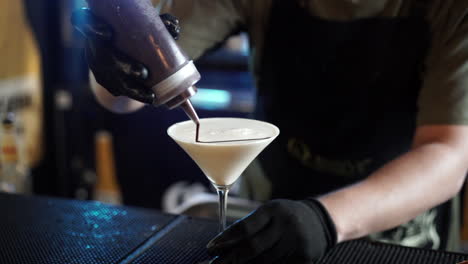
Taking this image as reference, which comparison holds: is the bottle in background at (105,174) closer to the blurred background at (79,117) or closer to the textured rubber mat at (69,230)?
the blurred background at (79,117)

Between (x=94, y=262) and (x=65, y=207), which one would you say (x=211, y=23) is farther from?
(x=94, y=262)

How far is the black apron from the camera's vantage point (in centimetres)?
146

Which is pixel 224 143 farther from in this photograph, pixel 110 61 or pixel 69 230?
pixel 69 230

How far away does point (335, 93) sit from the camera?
59.9 inches

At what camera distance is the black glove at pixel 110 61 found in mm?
876

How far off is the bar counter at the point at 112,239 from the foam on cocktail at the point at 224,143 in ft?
0.67

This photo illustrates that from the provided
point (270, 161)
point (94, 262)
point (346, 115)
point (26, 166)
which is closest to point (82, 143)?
point (26, 166)

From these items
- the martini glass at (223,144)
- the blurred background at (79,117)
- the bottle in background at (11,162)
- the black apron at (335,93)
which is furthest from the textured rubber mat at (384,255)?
the blurred background at (79,117)

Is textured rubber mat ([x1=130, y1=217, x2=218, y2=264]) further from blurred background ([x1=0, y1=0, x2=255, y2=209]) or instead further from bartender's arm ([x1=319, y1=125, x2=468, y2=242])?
blurred background ([x1=0, y1=0, x2=255, y2=209])

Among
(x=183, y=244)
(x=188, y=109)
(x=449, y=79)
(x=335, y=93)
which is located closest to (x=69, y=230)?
(x=183, y=244)

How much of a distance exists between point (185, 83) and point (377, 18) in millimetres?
772

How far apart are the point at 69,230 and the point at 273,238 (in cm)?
48

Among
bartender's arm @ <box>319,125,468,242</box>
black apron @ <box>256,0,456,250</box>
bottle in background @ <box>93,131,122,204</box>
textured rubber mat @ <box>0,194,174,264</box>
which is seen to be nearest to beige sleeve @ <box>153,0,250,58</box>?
black apron @ <box>256,0,456,250</box>

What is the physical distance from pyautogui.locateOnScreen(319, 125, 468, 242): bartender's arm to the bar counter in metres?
0.06
